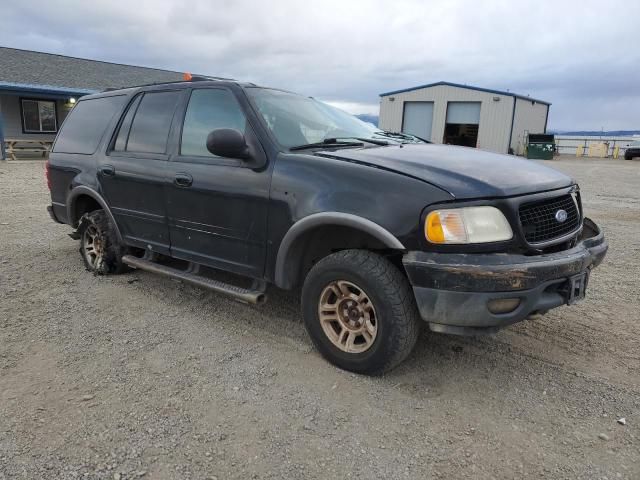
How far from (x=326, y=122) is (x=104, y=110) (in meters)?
2.42

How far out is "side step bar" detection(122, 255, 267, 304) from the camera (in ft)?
11.6

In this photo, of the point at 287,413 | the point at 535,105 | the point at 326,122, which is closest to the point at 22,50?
the point at 326,122

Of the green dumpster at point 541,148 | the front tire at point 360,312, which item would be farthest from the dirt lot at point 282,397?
the green dumpster at point 541,148

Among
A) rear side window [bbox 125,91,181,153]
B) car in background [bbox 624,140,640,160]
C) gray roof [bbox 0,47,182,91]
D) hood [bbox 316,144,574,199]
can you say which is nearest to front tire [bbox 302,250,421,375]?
hood [bbox 316,144,574,199]

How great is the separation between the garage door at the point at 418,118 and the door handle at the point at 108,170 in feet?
93.9

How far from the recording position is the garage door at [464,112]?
3022cm

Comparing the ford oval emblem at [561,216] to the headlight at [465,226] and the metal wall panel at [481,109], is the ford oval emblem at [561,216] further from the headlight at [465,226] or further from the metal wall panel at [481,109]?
the metal wall panel at [481,109]

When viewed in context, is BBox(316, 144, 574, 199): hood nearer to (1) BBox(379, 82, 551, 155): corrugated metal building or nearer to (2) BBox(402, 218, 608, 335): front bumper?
(2) BBox(402, 218, 608, 335): front bumper

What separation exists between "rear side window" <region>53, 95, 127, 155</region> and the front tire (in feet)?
9.69

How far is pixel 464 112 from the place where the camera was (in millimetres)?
30547

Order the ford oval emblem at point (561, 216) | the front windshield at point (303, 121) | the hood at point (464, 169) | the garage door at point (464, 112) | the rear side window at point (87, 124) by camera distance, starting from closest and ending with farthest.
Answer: the hood at point (464, 169), the ford oval emblem at point (561, 216), the front windshield at point (303, 121), the rear side window at point (87, 124), the garage door at point (464, 112)

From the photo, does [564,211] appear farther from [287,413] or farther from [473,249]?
[287,413]

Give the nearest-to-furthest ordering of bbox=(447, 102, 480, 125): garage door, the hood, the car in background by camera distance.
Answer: the hood, bbox=(447, 102, 480, 125): garage door, the car in background

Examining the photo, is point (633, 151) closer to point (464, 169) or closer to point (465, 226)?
point (464, 169)
